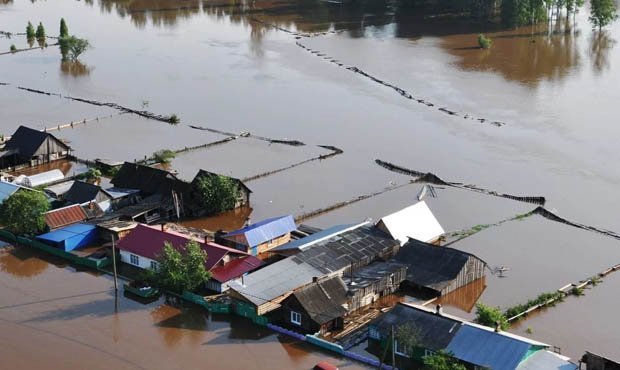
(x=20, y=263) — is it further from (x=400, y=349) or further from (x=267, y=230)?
(x=400, y=349)

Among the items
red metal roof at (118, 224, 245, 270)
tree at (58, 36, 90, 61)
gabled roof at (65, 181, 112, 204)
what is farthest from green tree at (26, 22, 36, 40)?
red metal roof at (118, 224, 245, 270)

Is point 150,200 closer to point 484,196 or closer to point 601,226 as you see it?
point 484,196

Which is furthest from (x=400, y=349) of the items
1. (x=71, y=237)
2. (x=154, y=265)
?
(x=71, y=237)

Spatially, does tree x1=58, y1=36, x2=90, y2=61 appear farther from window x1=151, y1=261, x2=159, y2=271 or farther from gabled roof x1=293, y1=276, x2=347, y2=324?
gabled roof x1=293, y1=276, x2=347, y2=324

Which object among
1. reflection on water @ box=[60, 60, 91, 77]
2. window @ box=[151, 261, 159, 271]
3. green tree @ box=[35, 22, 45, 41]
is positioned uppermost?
green tree @ box=[35, 22, 45, 41]

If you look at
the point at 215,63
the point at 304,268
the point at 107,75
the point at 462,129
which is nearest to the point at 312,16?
the point at 215,63

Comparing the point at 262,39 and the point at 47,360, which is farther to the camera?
the point at 262,39
